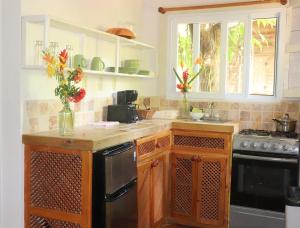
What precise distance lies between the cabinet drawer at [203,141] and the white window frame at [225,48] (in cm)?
75

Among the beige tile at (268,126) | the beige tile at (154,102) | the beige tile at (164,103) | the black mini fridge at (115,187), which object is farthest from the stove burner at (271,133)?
the black mini fridge at (115,187)

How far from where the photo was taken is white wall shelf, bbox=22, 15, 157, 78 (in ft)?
8.27

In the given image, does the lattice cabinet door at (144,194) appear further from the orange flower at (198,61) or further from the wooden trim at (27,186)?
the orange flower at (198,61)

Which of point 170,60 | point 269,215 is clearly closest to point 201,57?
point 170,60

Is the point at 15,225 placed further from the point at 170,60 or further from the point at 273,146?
the point at 170,60

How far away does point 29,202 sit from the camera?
8.29 ft

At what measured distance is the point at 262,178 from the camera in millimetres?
3432

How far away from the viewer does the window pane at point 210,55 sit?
4254 mm

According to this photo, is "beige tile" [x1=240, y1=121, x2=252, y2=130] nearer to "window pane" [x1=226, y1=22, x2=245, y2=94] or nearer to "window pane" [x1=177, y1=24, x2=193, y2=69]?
"window pane" [x1=226, y1=22, x2=245, y2=94]

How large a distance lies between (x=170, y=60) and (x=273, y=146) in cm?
167

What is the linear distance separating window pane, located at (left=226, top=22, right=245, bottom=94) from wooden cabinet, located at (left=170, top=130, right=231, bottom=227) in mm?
882

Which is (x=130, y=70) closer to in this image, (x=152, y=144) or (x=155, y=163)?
(x=152, y=144)

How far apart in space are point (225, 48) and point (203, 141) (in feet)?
3.97

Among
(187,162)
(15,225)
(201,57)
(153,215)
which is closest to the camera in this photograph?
(15,225)
